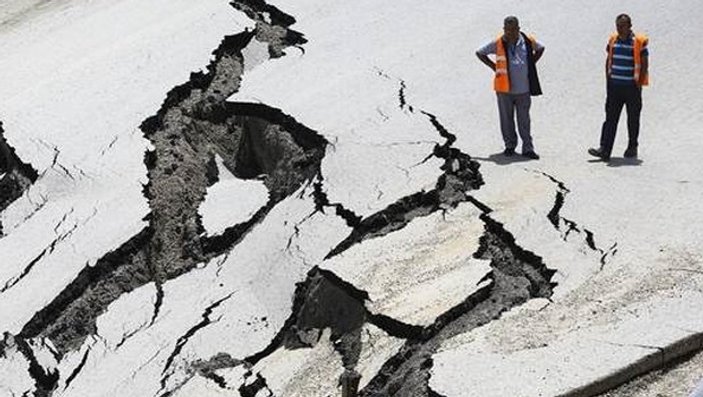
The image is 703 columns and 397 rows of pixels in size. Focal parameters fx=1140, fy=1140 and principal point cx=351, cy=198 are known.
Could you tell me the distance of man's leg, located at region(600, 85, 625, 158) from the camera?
7898mm

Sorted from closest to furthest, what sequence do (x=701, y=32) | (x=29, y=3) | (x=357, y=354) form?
(x=357, y=354), (x=701, y=32), (x=29, y=3)

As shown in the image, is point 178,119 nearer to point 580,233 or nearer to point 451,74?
point 451,74

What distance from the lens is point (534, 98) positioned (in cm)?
928

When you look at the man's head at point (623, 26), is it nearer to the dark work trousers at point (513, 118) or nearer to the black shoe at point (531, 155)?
the dark work trousers at point (513, 118)

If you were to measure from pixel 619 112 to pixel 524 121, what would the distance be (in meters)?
0.66

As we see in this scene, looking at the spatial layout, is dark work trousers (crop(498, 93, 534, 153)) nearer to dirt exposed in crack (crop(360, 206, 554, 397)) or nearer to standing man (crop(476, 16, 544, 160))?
standing man (crop(476, 16, 544, 160))

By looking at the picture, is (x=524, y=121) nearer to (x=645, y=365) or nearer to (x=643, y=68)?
(x=643, y=68)

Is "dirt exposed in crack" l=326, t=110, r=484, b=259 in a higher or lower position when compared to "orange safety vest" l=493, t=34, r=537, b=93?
lower

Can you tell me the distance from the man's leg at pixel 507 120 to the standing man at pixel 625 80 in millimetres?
553

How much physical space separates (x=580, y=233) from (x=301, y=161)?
2.45 metres

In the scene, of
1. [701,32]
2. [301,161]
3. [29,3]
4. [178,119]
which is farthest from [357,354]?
[29,3]

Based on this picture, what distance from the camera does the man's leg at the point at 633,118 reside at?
788 centimetres

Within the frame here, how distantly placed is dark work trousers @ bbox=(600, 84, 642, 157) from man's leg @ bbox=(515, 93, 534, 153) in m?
0.51

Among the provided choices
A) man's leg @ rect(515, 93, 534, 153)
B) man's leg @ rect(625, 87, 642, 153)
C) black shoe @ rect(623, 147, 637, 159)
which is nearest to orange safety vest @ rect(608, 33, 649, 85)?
man's leg @ rect(625, 87, 642, 153)
